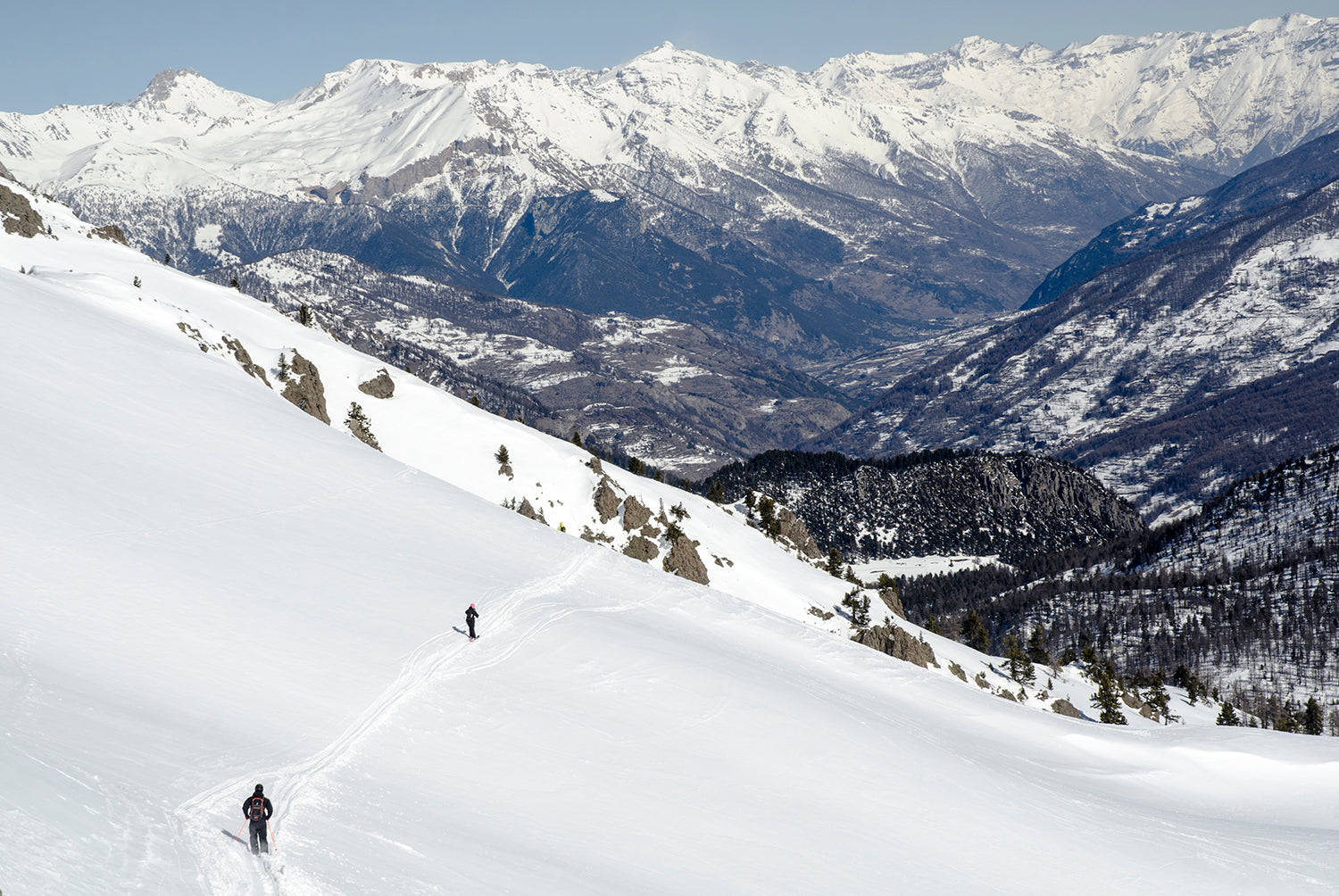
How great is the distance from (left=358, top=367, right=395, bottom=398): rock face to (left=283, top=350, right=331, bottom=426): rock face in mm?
6616

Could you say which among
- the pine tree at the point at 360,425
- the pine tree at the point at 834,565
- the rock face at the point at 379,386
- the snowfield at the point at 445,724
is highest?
the pine tree at the point at 834,565

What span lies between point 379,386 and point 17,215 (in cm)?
5356

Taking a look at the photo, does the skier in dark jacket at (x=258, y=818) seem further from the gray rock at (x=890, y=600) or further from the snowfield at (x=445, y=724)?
the gray rock at (x=890, y=600)

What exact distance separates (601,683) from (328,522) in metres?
22.8

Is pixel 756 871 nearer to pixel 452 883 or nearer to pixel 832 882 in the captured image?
pixel 832 882

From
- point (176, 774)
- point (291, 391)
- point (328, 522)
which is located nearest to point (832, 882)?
point (176, 774)

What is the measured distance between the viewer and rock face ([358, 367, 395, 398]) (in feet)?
411

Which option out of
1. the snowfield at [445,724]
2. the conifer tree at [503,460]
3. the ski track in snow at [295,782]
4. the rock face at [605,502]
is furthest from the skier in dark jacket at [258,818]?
the rock face at [605,502]

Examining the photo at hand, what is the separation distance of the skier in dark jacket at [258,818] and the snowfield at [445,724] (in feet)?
2.47

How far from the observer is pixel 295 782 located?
30.8m

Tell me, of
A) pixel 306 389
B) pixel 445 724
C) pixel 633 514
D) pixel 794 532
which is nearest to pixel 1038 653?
pixel 794 532

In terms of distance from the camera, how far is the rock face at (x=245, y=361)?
105m

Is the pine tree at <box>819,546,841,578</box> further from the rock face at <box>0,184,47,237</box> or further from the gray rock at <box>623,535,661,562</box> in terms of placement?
the rock face at <box>0,184,47,237</box>

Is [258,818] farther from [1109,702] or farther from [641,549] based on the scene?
[1109,702]
